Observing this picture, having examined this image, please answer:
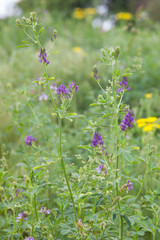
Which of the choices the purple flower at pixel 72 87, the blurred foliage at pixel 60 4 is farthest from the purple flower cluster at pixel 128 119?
the blurred foliage at pixel 60 4

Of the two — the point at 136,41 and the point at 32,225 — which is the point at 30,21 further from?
the point at 136,41

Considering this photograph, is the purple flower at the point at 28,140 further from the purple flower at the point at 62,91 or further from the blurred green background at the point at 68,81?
the blurred green background at the point at 68,81

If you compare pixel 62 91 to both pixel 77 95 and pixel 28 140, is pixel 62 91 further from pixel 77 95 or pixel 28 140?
pixel 77 95

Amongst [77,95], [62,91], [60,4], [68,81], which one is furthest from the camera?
[60,4]

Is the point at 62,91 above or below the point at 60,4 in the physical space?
below

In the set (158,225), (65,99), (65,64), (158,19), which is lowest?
(158,225)

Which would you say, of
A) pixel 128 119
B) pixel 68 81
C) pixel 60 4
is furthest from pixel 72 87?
pixel 60 4

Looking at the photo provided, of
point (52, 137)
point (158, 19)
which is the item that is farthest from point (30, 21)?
point (158, 19)

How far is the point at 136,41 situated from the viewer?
226 inches

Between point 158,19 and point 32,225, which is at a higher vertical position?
point 158,19

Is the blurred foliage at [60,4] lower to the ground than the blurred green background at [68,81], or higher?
higher

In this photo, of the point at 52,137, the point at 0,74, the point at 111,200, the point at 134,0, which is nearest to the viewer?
the point at 111,200

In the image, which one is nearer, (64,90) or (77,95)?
(64,90)

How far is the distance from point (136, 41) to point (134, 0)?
26.7 ft
